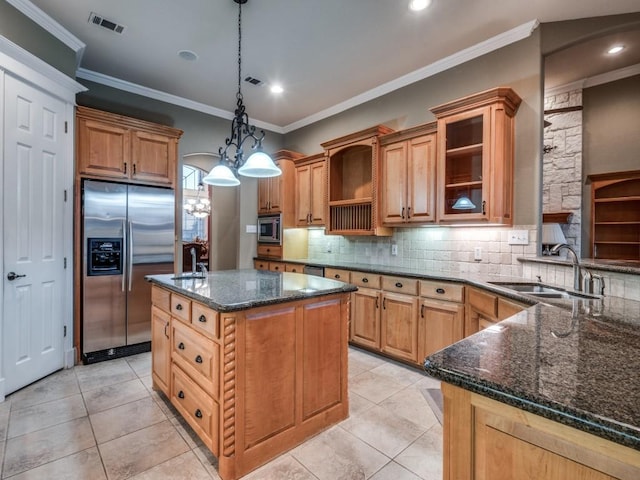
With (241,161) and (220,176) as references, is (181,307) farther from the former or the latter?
(241,161)

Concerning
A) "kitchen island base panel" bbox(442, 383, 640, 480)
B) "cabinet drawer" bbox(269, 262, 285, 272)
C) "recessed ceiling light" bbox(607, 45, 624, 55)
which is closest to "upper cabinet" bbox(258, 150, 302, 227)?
"cabinet drawer" bbox(269, 262, 285, 272)

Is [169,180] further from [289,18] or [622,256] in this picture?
[622,256]

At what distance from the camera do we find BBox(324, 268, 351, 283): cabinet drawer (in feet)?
12.2

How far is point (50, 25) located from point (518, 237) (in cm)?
449

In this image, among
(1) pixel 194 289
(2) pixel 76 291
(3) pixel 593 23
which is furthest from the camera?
(2) pixel 76 291

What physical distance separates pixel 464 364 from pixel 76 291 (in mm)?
3673

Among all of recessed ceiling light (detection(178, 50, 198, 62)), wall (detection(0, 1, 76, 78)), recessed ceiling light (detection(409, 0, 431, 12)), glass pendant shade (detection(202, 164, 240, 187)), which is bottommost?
glass pendant shade (detection(202, 164, 240, 187))

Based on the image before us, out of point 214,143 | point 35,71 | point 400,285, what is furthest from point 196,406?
point 214,143

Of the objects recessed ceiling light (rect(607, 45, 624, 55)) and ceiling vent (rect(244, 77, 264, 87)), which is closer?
recessed ceiling light (rect(607, 45, 624, 55))

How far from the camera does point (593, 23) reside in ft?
8.68

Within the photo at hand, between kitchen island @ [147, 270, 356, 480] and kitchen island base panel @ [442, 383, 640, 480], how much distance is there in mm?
1161

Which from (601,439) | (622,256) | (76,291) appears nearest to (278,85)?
(76,291)

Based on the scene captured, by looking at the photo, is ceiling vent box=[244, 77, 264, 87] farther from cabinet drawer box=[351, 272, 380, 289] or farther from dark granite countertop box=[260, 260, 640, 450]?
dark granite countertop box=[260, 260, 640, 450]

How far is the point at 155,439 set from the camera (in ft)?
6.71
